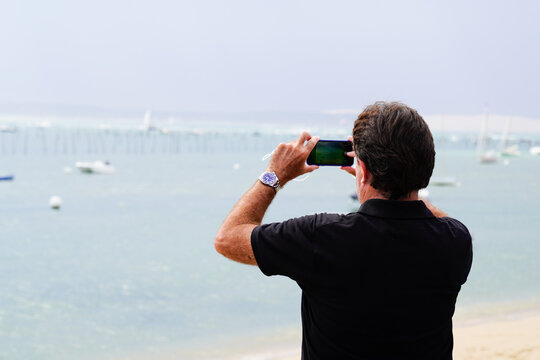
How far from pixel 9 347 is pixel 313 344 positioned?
9.98 meters

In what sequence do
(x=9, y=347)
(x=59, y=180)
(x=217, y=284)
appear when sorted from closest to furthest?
(x=9, y=347) < (x=217, y=284) < (x=59, y=180)

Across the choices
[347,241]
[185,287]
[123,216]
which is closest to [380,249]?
[347,241]

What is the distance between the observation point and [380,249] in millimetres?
1469

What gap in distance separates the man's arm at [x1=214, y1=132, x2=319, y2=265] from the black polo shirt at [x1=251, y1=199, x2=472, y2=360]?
0.06 m

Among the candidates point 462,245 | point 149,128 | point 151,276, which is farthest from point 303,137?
point 149,128

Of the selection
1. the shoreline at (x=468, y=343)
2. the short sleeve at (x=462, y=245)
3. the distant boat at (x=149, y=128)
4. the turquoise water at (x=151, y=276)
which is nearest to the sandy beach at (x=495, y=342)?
the shoreline at (x=468, y=343)

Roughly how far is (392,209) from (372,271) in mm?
173

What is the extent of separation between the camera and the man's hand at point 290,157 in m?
1.72

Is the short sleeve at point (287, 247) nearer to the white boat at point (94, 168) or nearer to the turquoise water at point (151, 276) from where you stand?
the turquoise water at point (151, 276)

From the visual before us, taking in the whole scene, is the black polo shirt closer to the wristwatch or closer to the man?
the man

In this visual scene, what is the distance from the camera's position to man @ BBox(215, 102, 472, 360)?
147 cm

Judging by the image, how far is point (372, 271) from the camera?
4.84ft

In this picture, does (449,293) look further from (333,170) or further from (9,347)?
(333,170)

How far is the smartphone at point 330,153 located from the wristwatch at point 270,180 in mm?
178
